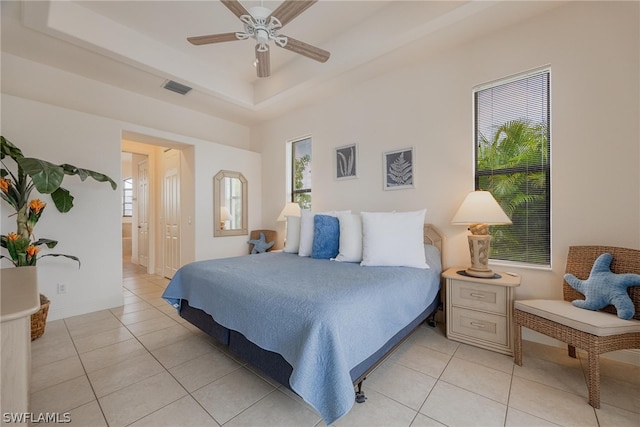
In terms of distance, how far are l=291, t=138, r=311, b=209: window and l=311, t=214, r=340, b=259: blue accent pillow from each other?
4.45 ft

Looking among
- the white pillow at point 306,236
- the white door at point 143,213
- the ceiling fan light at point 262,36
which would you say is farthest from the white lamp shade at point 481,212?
the white door at point 143,213

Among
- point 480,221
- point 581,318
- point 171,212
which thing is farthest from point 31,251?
point 581,318

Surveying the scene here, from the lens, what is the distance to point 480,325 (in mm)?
2180

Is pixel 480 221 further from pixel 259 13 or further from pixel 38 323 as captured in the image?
pixel 38 323

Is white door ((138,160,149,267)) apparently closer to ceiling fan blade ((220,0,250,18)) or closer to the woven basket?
the woven basket

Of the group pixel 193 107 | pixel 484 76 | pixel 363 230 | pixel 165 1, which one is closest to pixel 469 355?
pixel 363 230

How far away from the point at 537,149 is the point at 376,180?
Result: 1.59 m

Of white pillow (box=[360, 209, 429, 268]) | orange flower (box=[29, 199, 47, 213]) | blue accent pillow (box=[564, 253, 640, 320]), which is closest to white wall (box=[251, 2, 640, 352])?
blue accent pillow (box=[564, 253, 640, 320])

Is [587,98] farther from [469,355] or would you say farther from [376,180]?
[469,355]

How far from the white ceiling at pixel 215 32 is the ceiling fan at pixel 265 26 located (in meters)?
0.83

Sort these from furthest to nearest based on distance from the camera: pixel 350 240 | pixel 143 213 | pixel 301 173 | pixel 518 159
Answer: pixel 143 213 → pixel 301 173 → pixel 350 240 → pixel 518 159

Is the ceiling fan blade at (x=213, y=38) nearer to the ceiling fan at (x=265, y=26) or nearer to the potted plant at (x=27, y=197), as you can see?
the ceiling fan at (x=265, y=26)

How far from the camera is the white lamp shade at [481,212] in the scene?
2174mm

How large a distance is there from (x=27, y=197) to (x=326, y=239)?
2927mm
